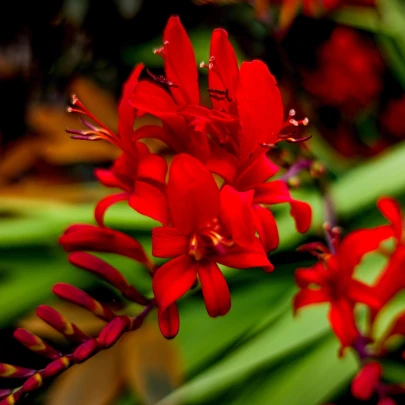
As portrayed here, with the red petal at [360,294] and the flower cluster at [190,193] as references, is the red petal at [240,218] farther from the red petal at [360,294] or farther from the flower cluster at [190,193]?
the red petal at [360,294]

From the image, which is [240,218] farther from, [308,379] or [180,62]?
[308,379]

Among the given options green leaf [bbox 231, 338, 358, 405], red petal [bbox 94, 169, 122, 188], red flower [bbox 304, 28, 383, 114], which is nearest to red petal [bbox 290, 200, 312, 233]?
red petal [bbox 94, 169, 122, 188]

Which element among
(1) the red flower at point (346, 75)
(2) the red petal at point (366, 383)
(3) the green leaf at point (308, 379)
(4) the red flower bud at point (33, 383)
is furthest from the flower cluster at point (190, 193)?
(1) the red flower at point (346, 75)

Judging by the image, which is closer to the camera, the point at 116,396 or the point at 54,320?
the point at 54,320

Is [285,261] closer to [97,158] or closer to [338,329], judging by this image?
[338,329]

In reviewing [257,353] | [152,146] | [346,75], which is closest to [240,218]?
[257,353]

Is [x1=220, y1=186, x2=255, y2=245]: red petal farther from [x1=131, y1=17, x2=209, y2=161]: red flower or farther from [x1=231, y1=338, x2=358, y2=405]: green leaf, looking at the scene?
[x1=231, y1=338, x2=358, y2=405]: green leaf

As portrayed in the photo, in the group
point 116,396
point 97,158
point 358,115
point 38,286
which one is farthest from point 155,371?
point 358,115
